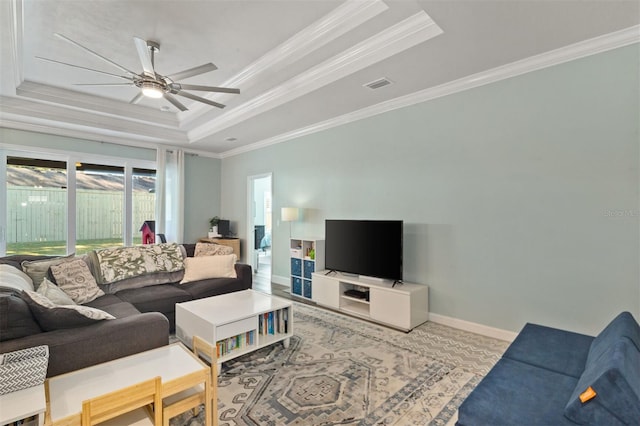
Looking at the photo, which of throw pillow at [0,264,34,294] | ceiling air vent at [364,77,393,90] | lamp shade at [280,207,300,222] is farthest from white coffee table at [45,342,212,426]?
lamp shade at [280,207,300,222]

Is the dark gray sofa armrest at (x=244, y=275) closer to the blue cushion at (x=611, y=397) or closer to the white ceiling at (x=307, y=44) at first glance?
the white ceiling at (x=307, y=44)

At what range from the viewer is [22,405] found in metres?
1.34

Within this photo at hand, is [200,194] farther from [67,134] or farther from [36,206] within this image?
[36,206]

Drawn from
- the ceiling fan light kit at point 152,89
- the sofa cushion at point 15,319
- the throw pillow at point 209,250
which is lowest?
the sofa cushion at point 15,319

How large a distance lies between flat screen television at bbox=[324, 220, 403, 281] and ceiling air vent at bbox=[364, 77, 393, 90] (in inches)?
61.9

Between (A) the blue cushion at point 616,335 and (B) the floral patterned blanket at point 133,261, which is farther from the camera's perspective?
(B) the floral patterned blanket at point 133,261

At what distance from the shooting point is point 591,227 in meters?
2.74

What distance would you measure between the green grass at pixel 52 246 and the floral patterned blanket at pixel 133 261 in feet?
8.33

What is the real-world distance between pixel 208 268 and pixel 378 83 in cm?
305

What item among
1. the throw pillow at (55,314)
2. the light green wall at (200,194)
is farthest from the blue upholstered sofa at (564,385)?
the light green wall at (200,194)

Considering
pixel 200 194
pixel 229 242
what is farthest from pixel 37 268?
pixel 200 194

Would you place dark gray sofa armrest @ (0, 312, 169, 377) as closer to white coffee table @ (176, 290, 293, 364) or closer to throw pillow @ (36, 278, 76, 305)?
white coffee table @ (176, 290, 293, 364)

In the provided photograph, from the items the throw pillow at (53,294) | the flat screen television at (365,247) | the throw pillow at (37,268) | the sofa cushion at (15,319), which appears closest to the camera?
the sofa cushion at (15,319)

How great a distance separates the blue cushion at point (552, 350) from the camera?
6.11 feet
